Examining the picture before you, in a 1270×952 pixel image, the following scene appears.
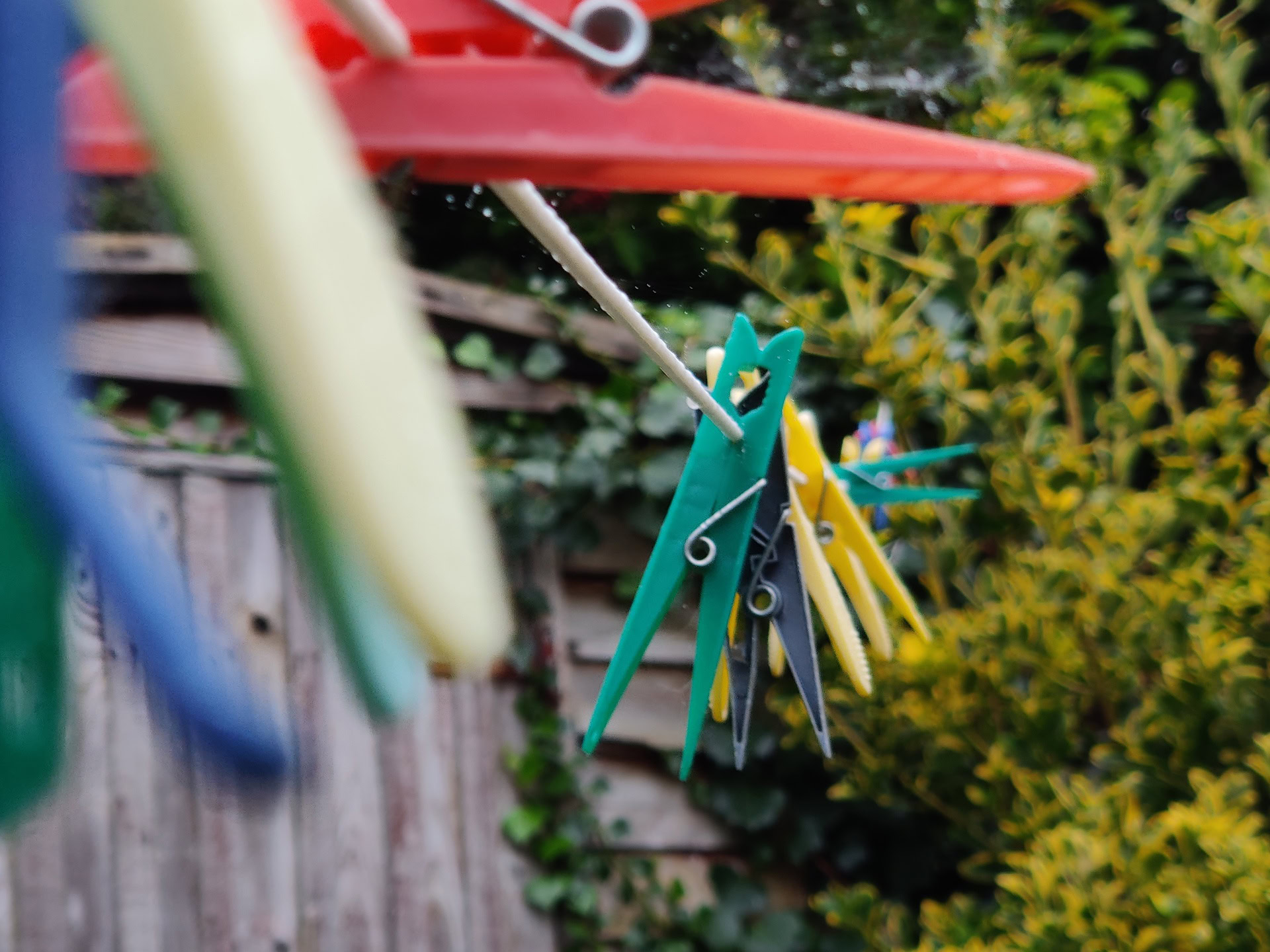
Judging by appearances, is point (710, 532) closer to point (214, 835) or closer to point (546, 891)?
point (214, 835)

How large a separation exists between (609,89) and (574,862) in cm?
115

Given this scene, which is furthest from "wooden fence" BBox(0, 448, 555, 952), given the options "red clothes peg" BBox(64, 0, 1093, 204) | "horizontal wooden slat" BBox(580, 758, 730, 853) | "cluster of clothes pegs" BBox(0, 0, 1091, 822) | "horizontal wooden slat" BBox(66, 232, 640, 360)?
"cluster of clothes pegs" BBox(0, 0, 1091, 822)

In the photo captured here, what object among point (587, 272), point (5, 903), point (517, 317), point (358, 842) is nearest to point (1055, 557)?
point (517, 317)

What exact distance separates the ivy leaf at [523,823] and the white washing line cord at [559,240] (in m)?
0.89

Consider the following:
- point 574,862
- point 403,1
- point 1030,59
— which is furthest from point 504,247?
point 1030,59

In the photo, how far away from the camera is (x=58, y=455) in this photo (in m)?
0.14

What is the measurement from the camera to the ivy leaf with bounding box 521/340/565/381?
4.54 feet

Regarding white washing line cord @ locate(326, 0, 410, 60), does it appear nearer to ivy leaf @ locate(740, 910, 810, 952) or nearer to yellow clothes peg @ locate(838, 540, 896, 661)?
yellow clothes peg @ locate(838, 540, 896, 661)

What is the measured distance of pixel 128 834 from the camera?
1027mm

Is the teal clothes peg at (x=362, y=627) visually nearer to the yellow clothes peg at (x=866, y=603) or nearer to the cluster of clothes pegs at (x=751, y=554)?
the cluster of clothes pegs at (x=751, y=554)

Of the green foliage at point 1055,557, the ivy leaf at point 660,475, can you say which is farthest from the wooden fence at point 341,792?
the green foliage at point 1055,557

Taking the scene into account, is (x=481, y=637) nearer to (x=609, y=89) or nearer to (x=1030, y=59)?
(x=609, y=89)

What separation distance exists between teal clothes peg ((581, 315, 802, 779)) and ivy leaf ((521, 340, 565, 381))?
2.81 ft

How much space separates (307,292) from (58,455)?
0.14ft
